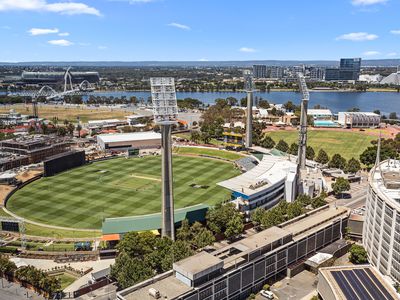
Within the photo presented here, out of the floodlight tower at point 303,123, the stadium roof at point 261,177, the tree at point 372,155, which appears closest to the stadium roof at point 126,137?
the stadium roof at point 261,177

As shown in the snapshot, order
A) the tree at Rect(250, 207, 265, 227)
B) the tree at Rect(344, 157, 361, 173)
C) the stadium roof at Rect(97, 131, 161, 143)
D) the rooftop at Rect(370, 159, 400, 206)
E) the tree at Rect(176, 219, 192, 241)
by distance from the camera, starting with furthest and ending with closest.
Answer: the stadium roof at Rect(97, 131, 161, 143)
the tree at Rect(344, 157, 361, 173)
the tree at Rect(250, 207, 265, 227)
the tree at Rect(176, 219, 192, 241)
the rooftop at Rect(370, 159, 400, 206)

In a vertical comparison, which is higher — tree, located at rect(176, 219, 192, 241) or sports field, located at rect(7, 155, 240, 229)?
tree, located at rect(176, 219, 192, 241)

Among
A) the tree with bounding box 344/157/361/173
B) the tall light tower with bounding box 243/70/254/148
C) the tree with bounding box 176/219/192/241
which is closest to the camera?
the tree with bounding box 176/219/192/241

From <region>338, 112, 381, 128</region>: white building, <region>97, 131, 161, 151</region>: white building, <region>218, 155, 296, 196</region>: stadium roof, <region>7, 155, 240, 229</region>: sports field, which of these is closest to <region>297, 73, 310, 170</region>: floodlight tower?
<region>218, 155, 296, 196</region>: stadium roof

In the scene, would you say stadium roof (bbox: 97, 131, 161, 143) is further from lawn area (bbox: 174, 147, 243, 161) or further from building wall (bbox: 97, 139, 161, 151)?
lawn area (bbox: 174, 147, 243, 161)

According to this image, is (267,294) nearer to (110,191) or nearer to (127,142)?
(110,191)

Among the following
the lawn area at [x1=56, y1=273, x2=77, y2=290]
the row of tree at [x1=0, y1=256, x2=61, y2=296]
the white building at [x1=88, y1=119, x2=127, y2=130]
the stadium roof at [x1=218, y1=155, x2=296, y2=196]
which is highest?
the stadium roof at [x1=218, y1=155, x2=296, y2=196]

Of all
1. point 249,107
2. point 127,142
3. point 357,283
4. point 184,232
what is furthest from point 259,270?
point 127,142
